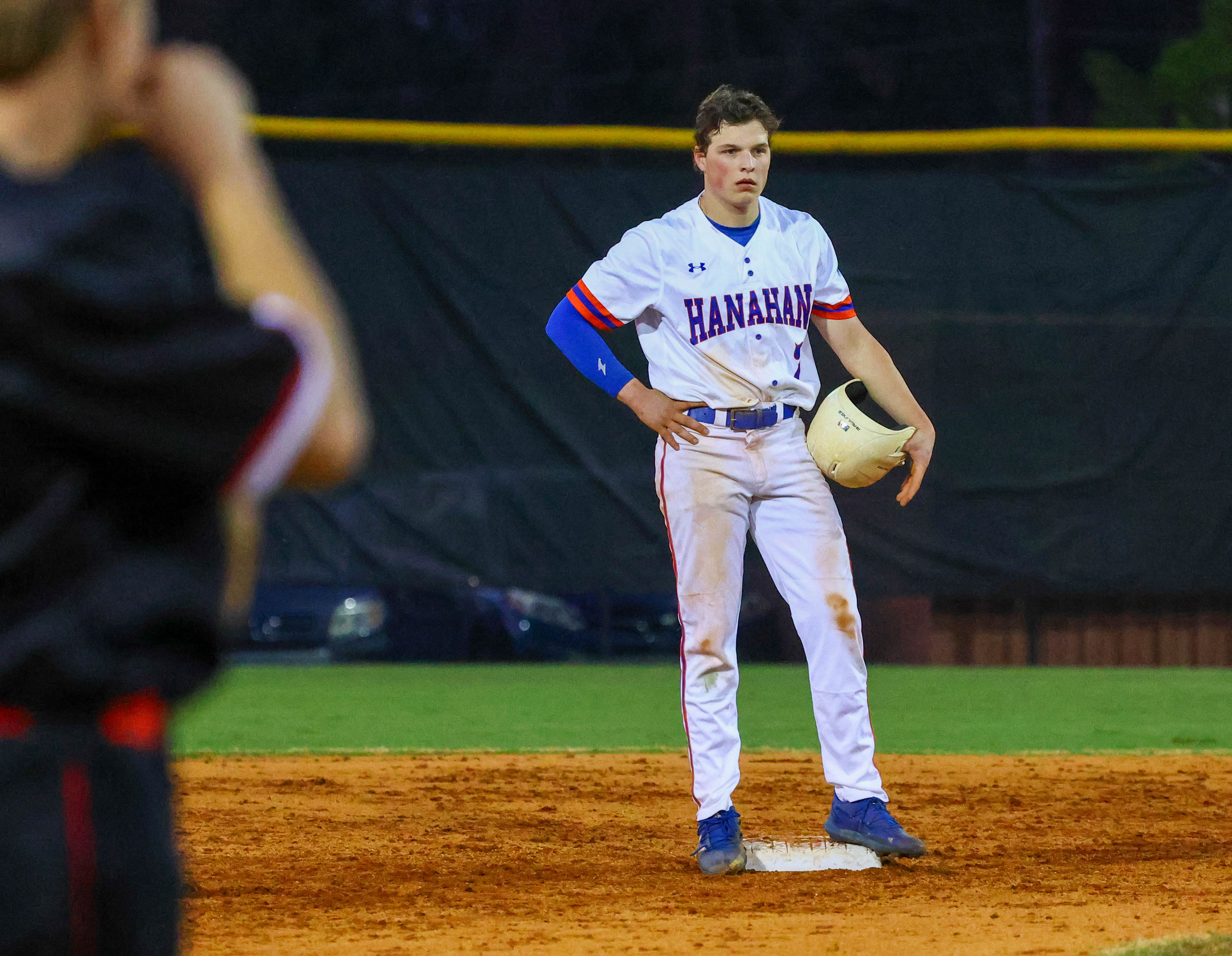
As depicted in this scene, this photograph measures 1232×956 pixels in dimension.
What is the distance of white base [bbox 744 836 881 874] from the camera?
423cm

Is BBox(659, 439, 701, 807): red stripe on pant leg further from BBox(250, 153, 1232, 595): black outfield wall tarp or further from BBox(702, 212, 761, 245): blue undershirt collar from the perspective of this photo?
BBox(250, 153, 1232, 595): black outfield wall tarp

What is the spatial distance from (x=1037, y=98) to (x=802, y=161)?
10886 millimetres

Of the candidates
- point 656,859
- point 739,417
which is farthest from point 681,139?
point 656,859

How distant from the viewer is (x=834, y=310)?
4.67 metres

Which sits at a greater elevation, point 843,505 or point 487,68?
point 487,68

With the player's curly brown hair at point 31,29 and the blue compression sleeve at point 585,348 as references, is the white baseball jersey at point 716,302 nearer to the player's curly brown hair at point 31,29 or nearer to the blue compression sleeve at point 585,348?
the blue compression sleeve at point 585,348

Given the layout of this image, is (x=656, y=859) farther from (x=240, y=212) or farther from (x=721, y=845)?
(x=240, y=212)

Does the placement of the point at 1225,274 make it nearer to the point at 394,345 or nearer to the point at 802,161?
the point at 802,161

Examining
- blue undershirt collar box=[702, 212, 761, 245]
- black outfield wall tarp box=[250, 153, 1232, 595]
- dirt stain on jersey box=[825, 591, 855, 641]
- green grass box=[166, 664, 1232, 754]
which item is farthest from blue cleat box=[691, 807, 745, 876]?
black outfield wall tarp box=[250, 153, 1232, 595]

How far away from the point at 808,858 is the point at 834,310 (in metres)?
1.49

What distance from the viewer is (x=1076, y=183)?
31.4ft

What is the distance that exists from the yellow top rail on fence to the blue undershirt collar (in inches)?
196

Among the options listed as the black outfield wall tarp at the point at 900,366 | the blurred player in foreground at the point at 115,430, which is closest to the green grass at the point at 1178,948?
the blurred player in foreground at the point at 115,430

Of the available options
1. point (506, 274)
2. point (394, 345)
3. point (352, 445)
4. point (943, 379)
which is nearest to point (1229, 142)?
point (943, 379)
